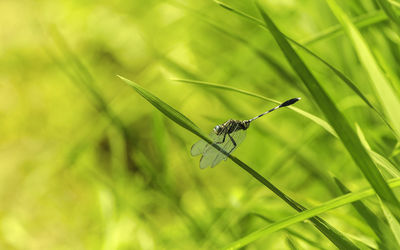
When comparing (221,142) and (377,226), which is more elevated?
(221,142)

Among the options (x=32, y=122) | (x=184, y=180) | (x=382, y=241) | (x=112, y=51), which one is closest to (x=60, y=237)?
(x=184, y=180)

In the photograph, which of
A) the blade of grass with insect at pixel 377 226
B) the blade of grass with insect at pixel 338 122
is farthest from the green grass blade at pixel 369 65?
the blade of grass with insect at pixel 377 226

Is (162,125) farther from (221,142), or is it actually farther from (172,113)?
(172,113)

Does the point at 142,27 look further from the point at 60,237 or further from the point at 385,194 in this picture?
the point at 385,194

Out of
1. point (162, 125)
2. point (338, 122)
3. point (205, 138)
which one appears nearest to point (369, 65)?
point (338, 122)

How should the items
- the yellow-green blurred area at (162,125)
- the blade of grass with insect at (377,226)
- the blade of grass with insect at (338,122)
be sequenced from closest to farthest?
the blade of grass with insect at (338,122) → the blade of grass with insect at (377,226) → the yellow-green blurred area at (162,125)

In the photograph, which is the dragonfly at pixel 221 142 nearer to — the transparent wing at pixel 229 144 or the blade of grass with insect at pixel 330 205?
the transparent wing at pixel 229 144
